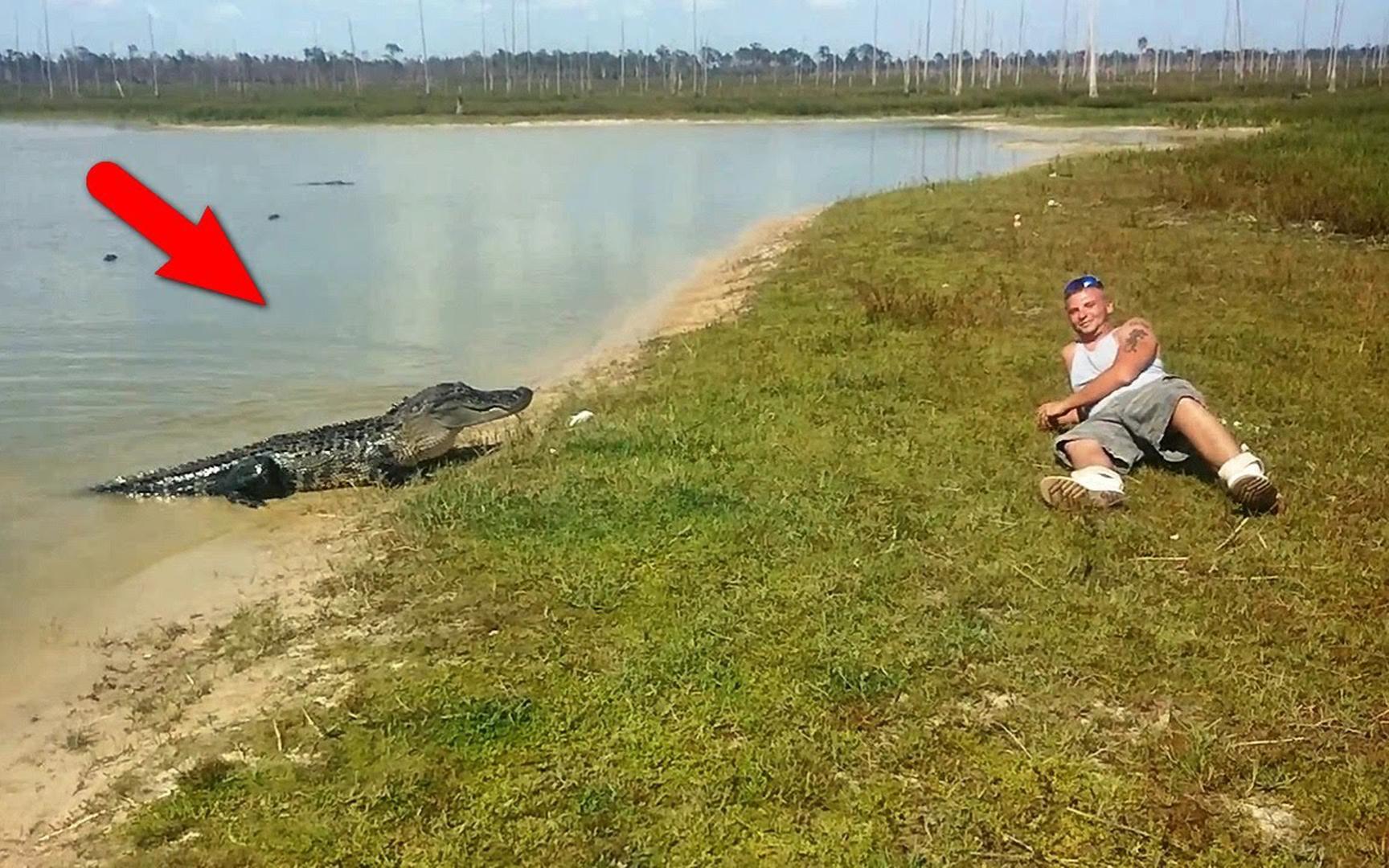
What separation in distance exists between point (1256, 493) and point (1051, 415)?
1.00m

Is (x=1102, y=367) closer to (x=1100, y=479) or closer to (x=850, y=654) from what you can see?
(x=1100, y=479)

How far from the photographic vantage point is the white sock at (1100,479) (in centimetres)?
449

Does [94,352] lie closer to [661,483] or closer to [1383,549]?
[661,483]

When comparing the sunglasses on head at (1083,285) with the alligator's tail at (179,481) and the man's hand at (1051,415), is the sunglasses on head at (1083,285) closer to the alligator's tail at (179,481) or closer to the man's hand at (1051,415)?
the man's hand at (1051,415)

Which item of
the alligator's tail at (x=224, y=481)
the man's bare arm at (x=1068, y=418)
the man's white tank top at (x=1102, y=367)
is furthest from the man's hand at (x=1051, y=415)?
the alligator's tail at (x=224, y=481)

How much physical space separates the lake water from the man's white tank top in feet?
13.8

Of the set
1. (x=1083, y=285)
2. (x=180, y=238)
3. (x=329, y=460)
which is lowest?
(x=329, y=460)

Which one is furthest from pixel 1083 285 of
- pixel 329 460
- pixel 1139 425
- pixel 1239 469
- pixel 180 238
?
pixel 180 238

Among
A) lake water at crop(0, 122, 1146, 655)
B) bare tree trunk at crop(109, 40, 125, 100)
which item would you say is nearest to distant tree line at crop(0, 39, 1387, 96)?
bare tree trunk at crop(109, 40, 125, 100)

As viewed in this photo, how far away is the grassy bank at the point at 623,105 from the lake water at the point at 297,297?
19718 millimetres

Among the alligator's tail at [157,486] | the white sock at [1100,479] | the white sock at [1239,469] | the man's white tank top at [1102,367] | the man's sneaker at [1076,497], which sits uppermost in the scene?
the man's white tank top at [1102,367]

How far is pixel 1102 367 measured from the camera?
5.05 meters

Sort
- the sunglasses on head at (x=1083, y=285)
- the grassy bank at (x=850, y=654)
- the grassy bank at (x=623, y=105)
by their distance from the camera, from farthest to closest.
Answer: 1. the grassy bank at (x=623, y=105)
2. the sunglasses on head at (x=1083, y=285)
3. the grassy bank at (x=850, y=654)

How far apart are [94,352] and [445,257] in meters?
5.53
